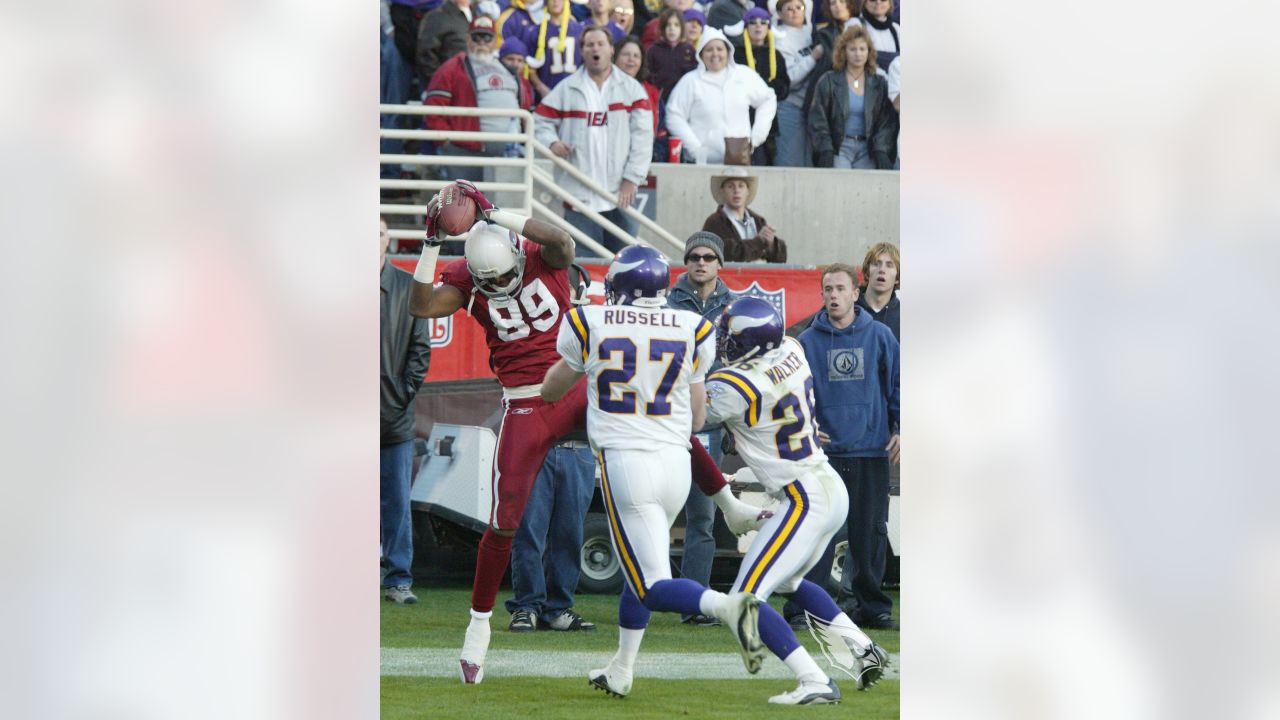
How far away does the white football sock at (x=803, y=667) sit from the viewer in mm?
4621

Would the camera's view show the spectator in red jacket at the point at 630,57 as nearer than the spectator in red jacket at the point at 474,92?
No

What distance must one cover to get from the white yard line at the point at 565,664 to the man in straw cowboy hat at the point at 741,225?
6.51 ft

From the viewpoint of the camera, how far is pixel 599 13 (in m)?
7.39

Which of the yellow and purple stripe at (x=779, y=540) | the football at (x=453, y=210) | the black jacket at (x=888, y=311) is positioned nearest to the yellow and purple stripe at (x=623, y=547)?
the yellow and purple stripe at (x=779, y=540)

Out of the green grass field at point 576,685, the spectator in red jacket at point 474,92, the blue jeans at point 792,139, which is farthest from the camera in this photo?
the blue jeans at point 792,139

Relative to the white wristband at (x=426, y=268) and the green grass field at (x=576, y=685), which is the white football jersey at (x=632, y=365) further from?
the green grass field at (x=576, y=685)

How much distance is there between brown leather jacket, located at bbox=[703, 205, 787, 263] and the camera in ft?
21.6

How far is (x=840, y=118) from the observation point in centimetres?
734
